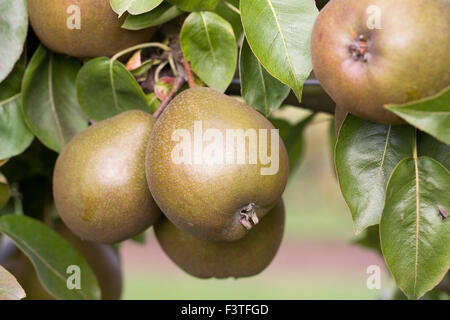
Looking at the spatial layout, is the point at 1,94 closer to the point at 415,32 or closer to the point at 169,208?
the point at 169,208

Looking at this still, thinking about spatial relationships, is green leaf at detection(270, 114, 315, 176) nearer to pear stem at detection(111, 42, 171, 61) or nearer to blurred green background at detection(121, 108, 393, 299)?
pear stem at detection(111, 42, 171, 61)

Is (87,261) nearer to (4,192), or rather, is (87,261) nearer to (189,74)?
(4,192)

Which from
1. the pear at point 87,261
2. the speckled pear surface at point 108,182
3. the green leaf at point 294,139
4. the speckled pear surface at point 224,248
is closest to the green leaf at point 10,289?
the speckled pear surface at point 108,182

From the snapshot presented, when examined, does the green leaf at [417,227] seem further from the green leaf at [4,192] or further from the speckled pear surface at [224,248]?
the green leaf at [4,192]

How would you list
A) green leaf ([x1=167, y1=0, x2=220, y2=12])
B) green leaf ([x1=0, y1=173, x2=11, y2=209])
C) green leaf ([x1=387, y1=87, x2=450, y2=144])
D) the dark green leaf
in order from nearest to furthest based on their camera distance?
green leaf ([x1=387, y1=87, x2=450, y2=144]) < green leaf ([x1=167, y1=0, x2=220, y2=12]) < green leaf ([x1=0, y1=173, x2=11, y2=209]) < the dark green leaf

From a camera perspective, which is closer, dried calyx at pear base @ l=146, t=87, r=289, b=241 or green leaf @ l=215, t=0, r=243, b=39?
dried calyx at pear base @ l=146, t=87, r=289, b=241

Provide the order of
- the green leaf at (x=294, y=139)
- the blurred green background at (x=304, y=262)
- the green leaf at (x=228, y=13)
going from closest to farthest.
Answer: the green leaf at (x=228, y=13), the green leaf at (x=294, y=139), the blurred green background at (x=304, y=262)

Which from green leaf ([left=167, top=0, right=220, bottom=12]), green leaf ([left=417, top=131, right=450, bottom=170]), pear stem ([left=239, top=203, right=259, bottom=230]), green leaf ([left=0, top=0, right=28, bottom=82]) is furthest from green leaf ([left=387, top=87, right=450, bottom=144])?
green leaf ([left=0, top=0, right=28, bottom=82])
